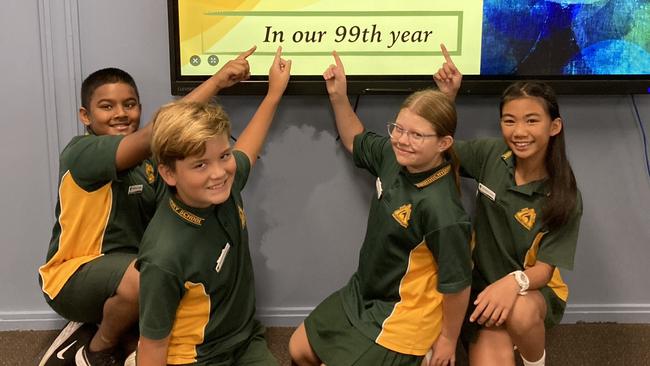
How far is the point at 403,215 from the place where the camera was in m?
1.92

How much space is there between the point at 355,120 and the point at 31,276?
126cm

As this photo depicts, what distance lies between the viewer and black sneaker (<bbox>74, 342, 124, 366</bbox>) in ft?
6.68

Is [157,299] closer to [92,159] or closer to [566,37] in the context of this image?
[92,159]

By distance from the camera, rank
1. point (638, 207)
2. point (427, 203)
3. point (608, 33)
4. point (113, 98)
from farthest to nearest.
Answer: point (638, 207) → point (608, 33) → point (113, 98) → point (427, 203)

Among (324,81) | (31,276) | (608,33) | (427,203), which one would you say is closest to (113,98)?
(324,81)

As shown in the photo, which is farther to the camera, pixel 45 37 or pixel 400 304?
pixel 45 37

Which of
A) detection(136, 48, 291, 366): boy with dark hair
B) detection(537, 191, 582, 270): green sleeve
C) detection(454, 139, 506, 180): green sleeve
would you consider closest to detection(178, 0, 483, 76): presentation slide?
detection(454, 139, 506, 180): green sleeve

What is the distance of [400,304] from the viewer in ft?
6.43

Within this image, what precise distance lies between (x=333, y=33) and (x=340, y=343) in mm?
947

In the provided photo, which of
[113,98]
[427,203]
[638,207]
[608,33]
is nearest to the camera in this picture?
[427,203]

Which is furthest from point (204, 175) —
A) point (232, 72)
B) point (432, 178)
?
point (432, 178)

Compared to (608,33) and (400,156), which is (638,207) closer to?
(608,33)

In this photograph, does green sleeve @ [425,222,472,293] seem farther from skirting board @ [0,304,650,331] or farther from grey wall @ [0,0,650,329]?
skirting board @ [0,304,650,331]

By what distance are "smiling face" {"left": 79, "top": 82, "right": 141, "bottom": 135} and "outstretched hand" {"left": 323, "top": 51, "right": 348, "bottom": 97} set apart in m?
0.60
